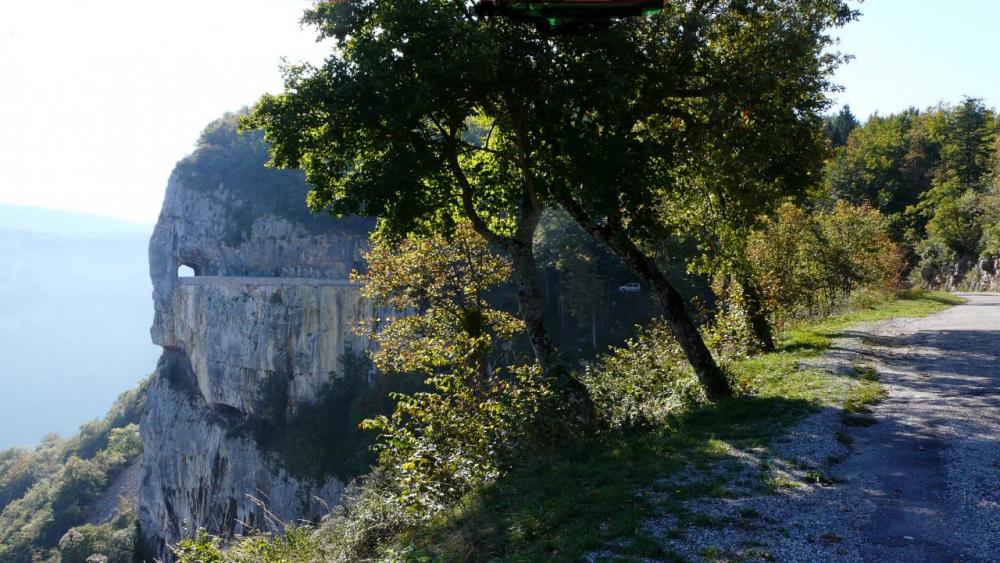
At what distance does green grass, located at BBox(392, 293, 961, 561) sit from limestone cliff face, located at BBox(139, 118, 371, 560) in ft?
110

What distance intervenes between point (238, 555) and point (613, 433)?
17.1 feet

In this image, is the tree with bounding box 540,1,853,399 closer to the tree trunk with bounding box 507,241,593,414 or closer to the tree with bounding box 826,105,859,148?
the tree trunk with bounding box 507,241,593,414

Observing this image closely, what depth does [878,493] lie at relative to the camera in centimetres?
587

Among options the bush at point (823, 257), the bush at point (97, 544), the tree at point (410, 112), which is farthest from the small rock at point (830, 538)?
the bush at point (97, 544)

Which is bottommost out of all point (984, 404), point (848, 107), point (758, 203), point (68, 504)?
point (68, 504)

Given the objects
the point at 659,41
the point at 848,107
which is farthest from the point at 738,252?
the point at 848,107

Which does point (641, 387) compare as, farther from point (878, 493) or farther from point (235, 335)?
point (235, 335)

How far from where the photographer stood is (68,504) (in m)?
74.8

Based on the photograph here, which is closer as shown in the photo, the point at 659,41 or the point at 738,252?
the point at 659,41

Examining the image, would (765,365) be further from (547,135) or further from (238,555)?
(238,555)

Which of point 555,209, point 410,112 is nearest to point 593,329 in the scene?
point 555,209

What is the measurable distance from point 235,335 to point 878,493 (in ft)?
177

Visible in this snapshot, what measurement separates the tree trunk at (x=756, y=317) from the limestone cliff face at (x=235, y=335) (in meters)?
30.6

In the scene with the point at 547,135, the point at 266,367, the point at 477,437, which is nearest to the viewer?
the point at 477,437
